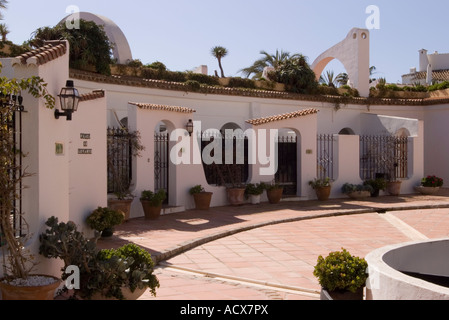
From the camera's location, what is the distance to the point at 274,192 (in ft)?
51.2

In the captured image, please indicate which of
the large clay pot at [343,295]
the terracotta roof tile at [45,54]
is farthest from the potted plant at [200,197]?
the large clay pot at [343,295]

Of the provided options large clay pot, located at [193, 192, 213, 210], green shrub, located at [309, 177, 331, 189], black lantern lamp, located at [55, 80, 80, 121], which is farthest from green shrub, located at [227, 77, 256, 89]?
black lantern lamp, located at [55, 80, 80, 121]

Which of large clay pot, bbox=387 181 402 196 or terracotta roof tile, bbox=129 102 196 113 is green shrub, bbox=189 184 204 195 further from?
large clay pot, bbox=387 181 402 196

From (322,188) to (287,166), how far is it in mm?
1427

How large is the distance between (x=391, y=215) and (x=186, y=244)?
7.33 meters

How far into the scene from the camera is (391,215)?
45.8 ft

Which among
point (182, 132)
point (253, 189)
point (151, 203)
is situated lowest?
point (151, 203)

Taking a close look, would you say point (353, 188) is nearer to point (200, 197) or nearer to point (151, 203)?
point (200, 197)

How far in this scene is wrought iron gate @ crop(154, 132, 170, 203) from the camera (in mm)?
13836

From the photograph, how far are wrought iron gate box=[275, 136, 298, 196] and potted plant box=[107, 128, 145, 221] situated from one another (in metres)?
5.80

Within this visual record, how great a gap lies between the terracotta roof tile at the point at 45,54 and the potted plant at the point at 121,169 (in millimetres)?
5083

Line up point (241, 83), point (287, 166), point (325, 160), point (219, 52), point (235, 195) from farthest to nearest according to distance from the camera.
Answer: point (219, 52), point (241, 83), point (325, 160), point (287, 166), point (235, 195)

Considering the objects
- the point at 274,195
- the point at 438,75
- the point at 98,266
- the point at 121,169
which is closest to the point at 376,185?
the point at 274,195

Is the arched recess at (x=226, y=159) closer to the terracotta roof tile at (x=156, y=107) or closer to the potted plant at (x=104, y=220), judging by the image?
the terracotta roof tile at (x=156, y=107)
